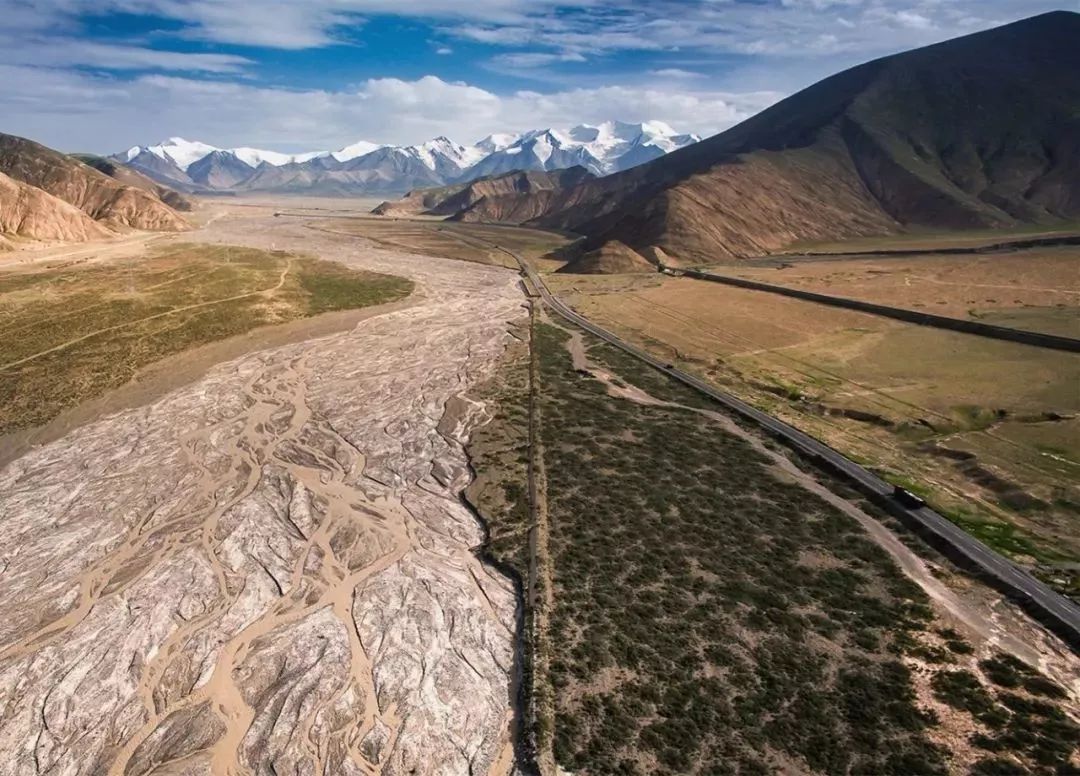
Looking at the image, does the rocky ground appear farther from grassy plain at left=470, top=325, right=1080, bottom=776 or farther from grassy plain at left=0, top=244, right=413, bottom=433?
grassy plain at left=0, top=244, right=413, bottom=433

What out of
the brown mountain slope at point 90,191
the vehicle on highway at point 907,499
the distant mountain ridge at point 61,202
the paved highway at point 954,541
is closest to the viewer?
the paved highway at point 954,541

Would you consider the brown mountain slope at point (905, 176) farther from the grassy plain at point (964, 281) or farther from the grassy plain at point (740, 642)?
the grassy plain at point (740, 642)

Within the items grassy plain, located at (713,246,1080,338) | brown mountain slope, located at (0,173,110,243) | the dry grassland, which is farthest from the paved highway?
brown mountain slope, located at (0,173,110,243)

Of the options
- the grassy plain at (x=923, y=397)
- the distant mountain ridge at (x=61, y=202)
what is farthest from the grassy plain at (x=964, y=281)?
the distant mountain ridge at (x=61, y=202)

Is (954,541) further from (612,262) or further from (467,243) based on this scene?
(467,243)

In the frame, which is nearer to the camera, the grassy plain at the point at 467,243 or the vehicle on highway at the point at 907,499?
the vehicle on highway at the point at 907,499

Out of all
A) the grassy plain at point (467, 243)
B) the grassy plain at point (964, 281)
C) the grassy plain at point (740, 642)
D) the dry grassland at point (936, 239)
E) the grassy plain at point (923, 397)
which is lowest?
the grassy plain at point (740, 642)

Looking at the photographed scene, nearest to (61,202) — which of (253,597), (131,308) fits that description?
(131,308)
